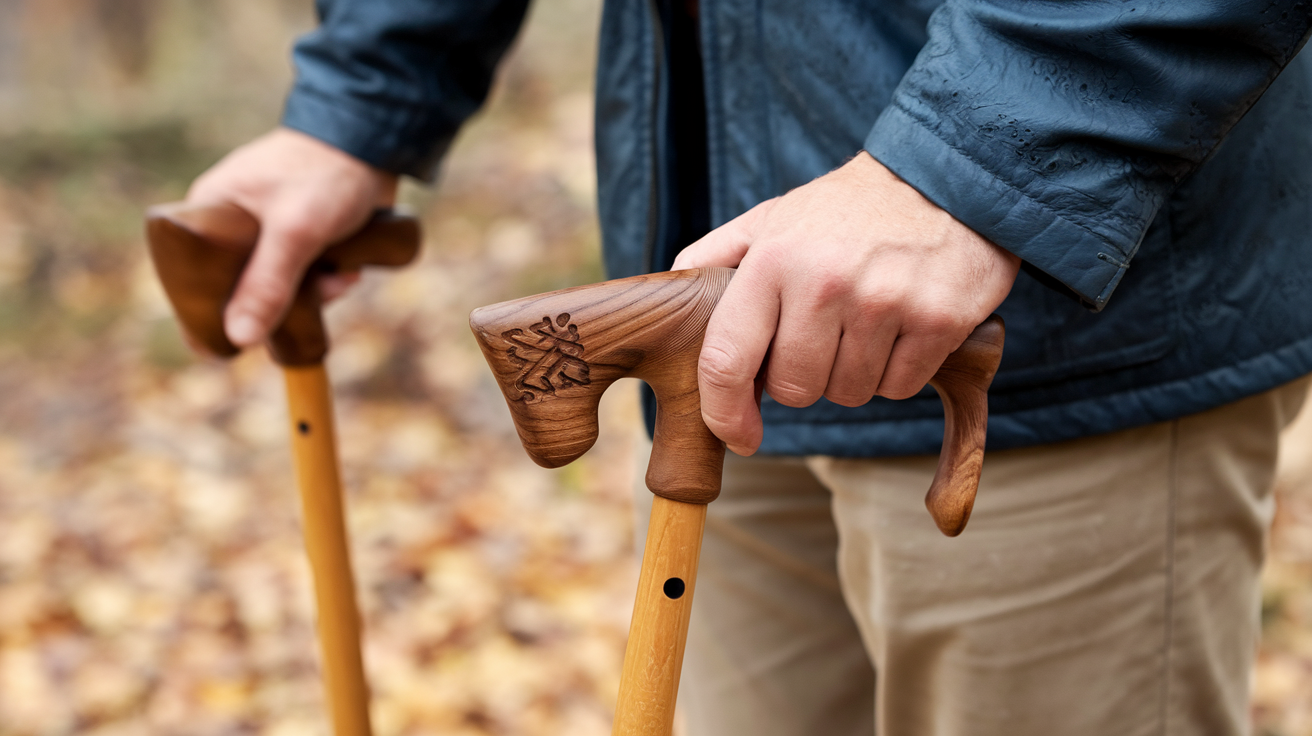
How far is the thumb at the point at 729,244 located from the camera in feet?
2.39

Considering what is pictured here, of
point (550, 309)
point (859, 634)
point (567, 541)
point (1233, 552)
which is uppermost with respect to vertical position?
point (550, 309)

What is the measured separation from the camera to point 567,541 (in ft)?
9.36

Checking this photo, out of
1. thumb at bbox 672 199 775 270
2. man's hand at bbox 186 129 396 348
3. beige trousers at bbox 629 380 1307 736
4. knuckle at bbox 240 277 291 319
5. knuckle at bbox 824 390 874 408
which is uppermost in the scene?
thumb at bbox 672 199 775 270

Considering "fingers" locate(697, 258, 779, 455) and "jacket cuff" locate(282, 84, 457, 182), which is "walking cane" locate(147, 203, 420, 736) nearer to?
"jacket cuff" locate(282, 84, 457, 182)

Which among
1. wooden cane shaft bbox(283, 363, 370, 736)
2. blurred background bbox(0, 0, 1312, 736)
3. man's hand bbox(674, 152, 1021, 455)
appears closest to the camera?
man's hand bbox(674, 152, 1021, 455)

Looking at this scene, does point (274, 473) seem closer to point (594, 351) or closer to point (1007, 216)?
point (594, 351)

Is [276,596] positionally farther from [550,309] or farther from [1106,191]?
[1106,191]

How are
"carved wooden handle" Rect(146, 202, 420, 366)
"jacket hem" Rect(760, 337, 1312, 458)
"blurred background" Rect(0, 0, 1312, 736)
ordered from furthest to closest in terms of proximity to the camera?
"blurred background" Rect(0, 0, 1312, 736)
"carved wooden handle" Rect(146, 202, 420, 366)
"jacket hem" Rect(760, 337, 1312, 458)

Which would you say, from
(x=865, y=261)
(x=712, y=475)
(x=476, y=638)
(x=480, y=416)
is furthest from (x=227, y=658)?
(x=865, y=261)

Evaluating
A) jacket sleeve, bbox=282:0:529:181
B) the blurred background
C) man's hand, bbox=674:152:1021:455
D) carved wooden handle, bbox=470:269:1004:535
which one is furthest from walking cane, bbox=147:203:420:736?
the blurred background

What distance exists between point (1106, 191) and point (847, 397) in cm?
24

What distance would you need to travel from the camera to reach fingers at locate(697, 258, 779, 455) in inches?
26.8

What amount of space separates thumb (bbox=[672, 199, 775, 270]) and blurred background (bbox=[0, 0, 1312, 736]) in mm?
1792

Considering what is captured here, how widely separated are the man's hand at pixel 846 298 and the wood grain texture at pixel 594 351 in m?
0.03
